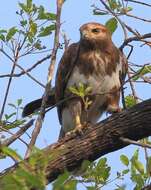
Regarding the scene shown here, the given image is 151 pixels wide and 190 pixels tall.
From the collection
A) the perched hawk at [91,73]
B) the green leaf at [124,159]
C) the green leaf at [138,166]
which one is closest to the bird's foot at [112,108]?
the perched hawk at [91,73]

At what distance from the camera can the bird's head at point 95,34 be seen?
5895 millimetres

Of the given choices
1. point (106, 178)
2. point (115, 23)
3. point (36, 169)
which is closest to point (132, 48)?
point (115, 23)

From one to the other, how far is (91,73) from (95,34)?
46 cm

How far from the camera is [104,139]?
4223 mm

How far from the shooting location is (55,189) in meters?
2.68

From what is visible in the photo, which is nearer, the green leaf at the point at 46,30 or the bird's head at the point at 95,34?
the green leaf at the point at 46,30

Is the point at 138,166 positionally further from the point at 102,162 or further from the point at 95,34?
the point at 95,34

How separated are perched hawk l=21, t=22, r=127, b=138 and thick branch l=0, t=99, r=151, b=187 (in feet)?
4.40

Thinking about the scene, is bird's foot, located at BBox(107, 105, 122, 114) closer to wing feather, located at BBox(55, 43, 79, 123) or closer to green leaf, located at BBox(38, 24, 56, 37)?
wing feather, located at BBox(55, 43, 79, 123)

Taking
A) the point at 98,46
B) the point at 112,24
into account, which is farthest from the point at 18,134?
the point at 98,46

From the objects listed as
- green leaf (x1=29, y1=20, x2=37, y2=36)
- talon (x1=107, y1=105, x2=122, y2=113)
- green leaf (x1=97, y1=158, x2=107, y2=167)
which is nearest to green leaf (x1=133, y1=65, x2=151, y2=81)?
green leaf (x1=97, y1=158, x2=107, y2=167)

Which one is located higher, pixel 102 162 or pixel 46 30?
pixel 46 30

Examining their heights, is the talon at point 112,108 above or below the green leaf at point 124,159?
above

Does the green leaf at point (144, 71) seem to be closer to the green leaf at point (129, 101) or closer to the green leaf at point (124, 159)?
the green leaf at point (129, 101)
